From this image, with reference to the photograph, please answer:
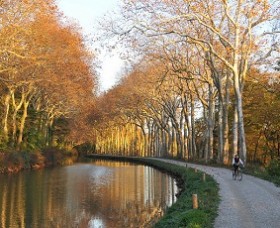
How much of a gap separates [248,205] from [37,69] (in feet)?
93.6

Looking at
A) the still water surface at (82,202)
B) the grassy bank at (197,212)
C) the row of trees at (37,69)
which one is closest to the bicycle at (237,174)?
the grassy bank at (197,212)

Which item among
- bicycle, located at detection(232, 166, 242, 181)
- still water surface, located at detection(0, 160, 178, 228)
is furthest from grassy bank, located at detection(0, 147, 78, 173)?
bicycle, located at detection(232, 166, 242, 181)

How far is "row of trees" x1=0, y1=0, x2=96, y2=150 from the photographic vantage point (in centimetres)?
2875

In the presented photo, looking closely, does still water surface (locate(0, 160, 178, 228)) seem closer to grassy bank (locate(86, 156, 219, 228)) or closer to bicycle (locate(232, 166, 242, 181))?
grassy bank (locate(86, 156, 219, 228))

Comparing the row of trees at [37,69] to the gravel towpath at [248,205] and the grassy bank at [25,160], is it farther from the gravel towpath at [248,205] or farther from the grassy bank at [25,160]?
the gravel towpath at [248,205]

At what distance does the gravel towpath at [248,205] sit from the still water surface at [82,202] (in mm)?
3015

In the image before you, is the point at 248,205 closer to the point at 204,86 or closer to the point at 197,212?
the point at 197,212

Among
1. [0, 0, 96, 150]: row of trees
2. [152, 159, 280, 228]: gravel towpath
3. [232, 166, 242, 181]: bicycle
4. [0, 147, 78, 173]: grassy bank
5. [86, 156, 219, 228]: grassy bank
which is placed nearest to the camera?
[86, 156, 219, 228]: grassy bank

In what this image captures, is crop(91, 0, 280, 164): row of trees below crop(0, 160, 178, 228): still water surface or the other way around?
the other way around

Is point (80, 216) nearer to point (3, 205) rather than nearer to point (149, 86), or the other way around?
point (3, 205)

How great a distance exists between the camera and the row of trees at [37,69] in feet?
94.3

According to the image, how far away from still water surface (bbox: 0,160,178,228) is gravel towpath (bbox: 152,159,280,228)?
302cm

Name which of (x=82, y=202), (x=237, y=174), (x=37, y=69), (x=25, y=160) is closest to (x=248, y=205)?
(x=82, y=202)

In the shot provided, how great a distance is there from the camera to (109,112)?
64.9m
